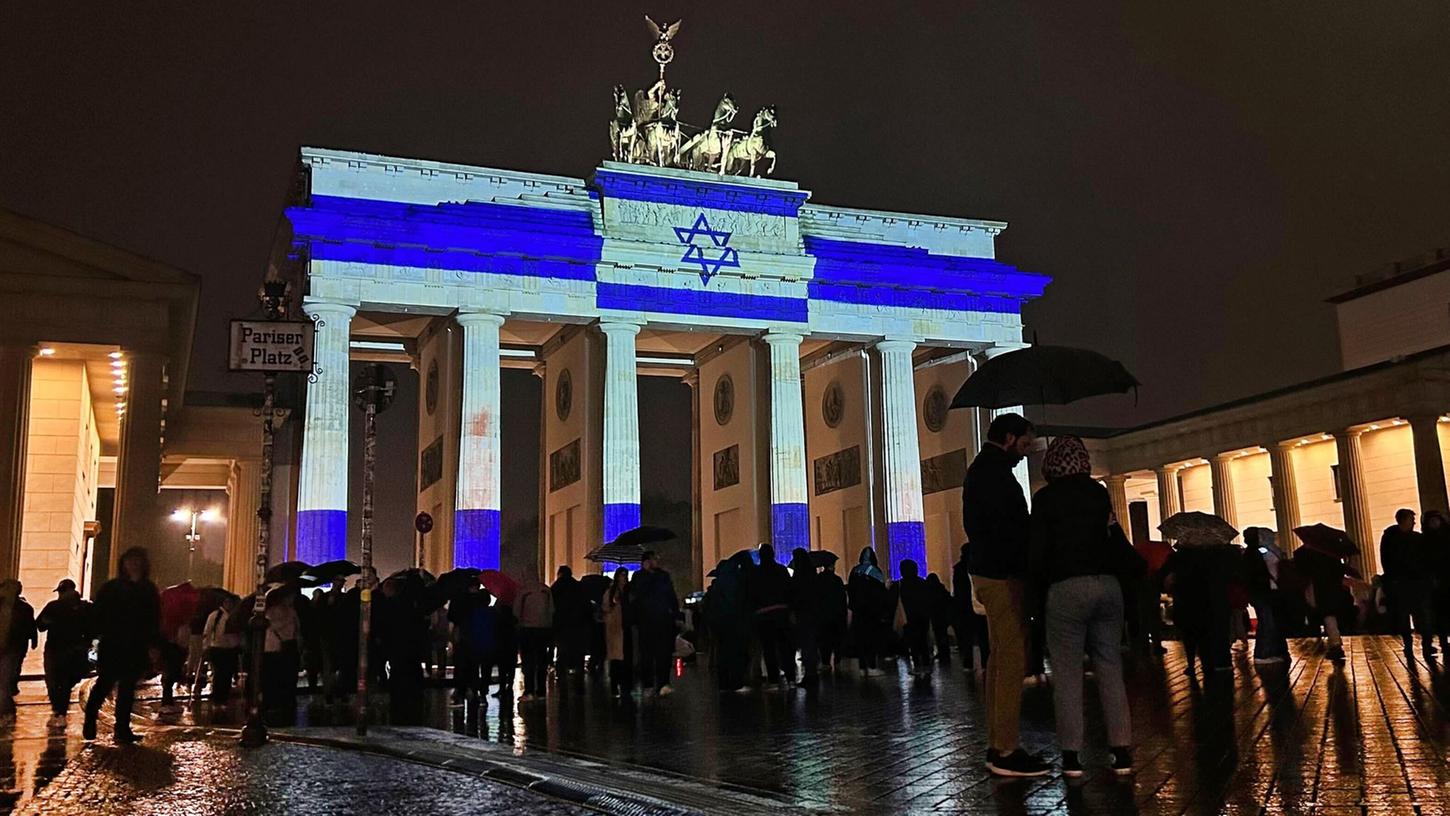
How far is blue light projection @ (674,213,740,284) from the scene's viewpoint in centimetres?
3678

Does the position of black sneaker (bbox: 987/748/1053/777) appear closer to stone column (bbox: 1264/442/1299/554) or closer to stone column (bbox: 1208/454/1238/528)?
stone column (bbox: 1264/442/1299/554)

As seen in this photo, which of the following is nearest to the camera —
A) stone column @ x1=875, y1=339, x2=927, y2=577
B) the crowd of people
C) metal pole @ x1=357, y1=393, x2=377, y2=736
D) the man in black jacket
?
the man in black jacket

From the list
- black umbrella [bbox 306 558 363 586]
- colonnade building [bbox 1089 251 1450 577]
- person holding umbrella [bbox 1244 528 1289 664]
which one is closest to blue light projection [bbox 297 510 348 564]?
black umbrella [bbox 306 558 363 586]

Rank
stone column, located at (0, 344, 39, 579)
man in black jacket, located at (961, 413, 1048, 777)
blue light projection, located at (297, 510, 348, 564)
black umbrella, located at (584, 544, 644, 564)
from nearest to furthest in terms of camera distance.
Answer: man in black jacket, located at (961, 413, 1048, 777) < stone column, located at (0, 344, 39, 579) < black umbrella, located at (584, 544, 644, 564) < blue light projection, located at (297, 510, 348, 564)

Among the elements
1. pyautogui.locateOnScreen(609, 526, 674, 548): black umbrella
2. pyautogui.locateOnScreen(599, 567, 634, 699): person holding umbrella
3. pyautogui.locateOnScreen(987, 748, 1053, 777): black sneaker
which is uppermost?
pyautogui.locateOnScreen(609, 526, 674, 548): black umbrella

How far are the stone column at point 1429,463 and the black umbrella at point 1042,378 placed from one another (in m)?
26.7

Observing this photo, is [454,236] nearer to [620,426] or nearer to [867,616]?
[620,426]

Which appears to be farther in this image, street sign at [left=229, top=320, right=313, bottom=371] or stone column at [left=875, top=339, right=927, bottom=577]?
stone column at [left=875, top=339, right=927, bottom=577]

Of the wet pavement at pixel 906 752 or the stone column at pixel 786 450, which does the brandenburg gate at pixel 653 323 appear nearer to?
the stone column at pixel 786 450

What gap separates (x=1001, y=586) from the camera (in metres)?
6.87

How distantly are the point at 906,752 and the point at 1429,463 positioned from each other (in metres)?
32.4

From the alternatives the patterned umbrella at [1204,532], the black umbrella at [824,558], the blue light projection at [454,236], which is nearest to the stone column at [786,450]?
the blue light projection at [454,236]

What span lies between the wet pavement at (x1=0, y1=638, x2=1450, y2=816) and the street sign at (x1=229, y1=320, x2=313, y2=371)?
3.37 metres

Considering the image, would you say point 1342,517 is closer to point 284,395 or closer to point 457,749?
point 284,395
